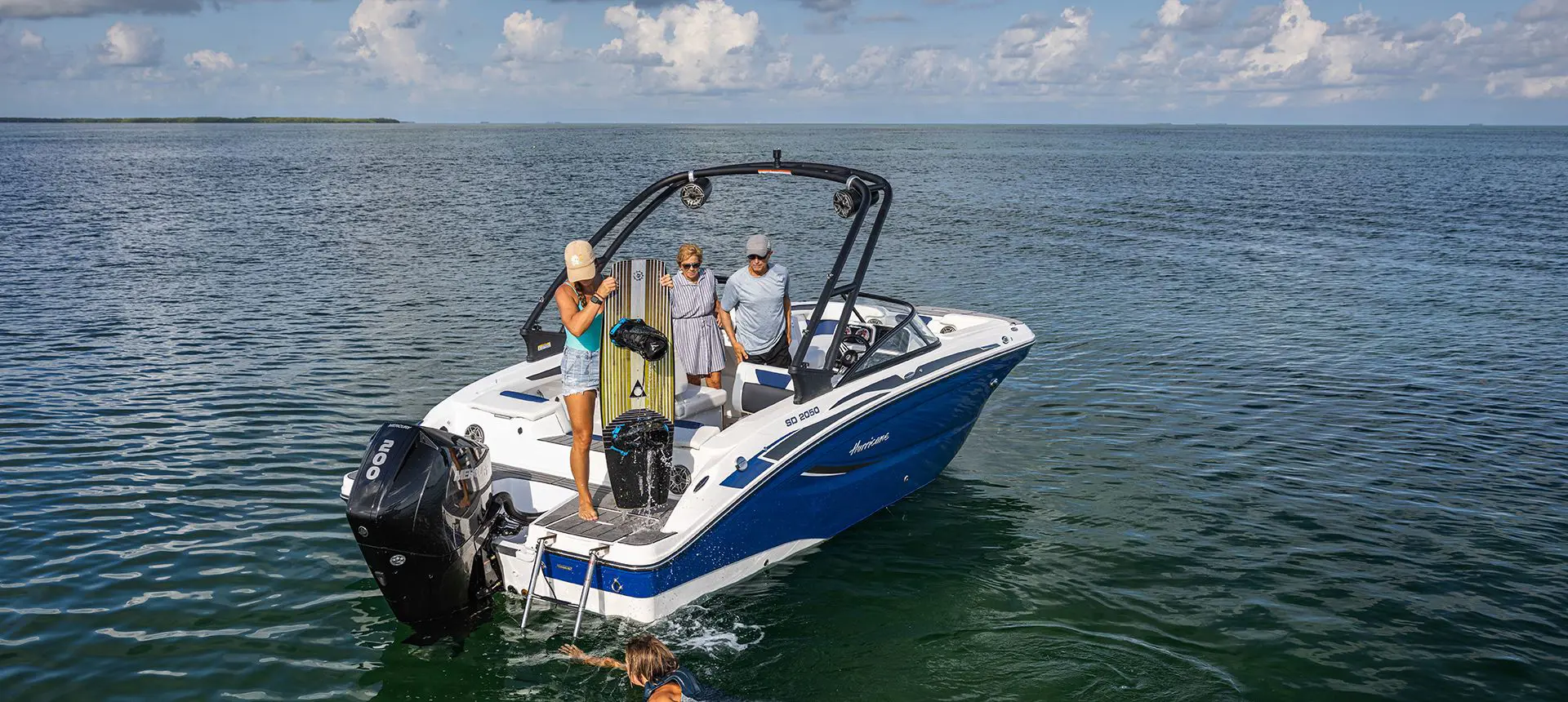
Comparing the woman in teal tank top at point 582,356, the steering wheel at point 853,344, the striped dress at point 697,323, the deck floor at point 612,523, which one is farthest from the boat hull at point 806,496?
the striped dress at point 697,323

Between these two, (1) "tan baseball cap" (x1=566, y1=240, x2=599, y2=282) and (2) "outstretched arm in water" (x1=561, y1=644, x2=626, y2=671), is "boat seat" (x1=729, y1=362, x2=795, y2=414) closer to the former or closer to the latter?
(1) "tan baseball cap" (x1=566, y1=240, x2=599, y2=282)

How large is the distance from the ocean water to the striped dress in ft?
5.88

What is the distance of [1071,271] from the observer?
2381 cm

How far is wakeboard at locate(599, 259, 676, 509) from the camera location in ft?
23.6

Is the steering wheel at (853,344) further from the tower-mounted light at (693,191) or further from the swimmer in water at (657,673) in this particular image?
the swimmer in water at (657,673)

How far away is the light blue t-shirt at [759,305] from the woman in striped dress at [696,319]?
243mm

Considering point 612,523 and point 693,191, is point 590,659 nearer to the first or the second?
point 612,523

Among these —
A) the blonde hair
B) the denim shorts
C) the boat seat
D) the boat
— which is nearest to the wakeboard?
the denim shorts

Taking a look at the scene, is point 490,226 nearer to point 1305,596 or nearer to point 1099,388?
point 1099,388

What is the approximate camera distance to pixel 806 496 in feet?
26.4

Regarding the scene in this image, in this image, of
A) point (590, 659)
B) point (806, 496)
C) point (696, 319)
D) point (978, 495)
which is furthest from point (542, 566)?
point (978, 495)

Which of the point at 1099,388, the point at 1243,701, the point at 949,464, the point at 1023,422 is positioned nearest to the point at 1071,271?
the point at 1099,388

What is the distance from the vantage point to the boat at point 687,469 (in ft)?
21.0

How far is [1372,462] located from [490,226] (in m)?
26.4
